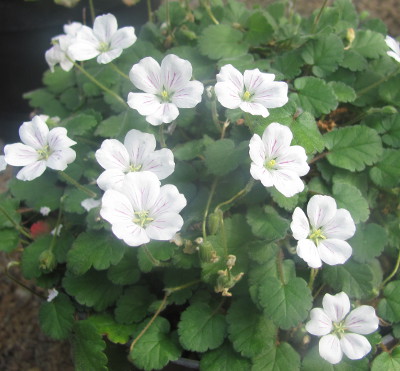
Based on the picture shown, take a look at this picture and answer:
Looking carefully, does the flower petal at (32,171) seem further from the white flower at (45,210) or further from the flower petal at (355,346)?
the flower petal at (355,346)

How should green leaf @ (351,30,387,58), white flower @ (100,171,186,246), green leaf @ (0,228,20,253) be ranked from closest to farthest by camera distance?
white flower @ (100,171,186,246) < green leaf @ (0,228,20,253) < green leaf @ (351,30,387,58)

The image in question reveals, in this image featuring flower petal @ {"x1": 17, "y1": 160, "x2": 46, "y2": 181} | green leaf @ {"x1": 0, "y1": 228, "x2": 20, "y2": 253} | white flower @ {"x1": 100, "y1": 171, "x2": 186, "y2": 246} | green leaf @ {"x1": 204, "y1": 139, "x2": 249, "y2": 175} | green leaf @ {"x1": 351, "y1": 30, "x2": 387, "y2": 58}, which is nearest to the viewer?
white flower @ {"x1": 100, "y1": 171, "x2": 186, "y2": 246}

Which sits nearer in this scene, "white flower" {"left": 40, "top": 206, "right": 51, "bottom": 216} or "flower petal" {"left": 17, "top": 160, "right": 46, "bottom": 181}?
"flower petal" {"left": 17, "top": 160, "right": 46, "bottom": 181}

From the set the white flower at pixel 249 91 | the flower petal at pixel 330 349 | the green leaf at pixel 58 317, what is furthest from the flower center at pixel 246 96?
the green leaf at pixel 58 317

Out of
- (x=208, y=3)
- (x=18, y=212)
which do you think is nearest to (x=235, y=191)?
(x=18, y=212)

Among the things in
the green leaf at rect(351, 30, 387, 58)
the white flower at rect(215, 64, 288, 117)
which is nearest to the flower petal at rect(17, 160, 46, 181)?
the white flower at rect(215, 64, 288, 117)

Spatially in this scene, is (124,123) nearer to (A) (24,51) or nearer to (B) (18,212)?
Result: (B) (18,212)

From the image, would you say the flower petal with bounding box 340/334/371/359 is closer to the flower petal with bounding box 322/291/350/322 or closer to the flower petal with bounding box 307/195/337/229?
the flower petal with bounding box 322/291/350/322
